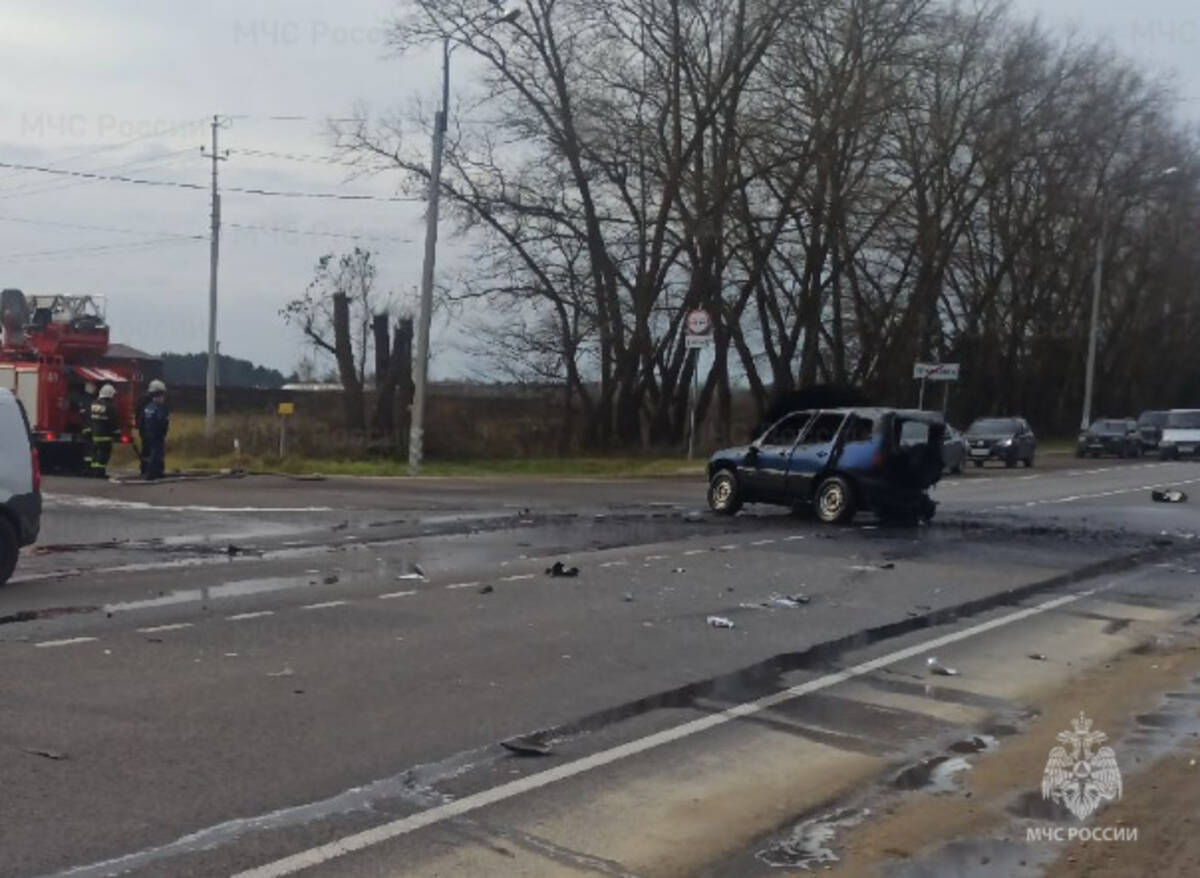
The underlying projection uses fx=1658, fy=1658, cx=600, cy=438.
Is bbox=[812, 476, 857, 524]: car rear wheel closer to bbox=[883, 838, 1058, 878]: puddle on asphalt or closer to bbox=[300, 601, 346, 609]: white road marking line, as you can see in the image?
bbox=[300, 601, 346, 609]: white road marking line

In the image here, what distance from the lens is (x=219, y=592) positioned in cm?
1463

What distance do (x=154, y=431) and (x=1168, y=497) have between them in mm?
19674

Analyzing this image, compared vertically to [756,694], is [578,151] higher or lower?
higher

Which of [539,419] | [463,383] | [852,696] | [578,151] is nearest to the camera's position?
[852,696]

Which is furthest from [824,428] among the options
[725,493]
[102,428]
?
[102,428]

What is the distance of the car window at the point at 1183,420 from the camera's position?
5991 cm

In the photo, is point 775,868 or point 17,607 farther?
point 17,607

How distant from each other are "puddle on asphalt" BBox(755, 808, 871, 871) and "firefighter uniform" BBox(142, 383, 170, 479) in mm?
23010

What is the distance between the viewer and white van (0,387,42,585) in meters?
14.7

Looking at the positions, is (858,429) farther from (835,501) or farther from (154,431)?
(154,431)

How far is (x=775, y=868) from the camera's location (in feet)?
22.7

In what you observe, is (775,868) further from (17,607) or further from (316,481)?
(316,481)

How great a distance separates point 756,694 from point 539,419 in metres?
38.3

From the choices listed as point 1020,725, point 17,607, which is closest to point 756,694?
point 1020,725
